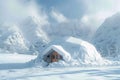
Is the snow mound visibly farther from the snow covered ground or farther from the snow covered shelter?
the snow covered ground

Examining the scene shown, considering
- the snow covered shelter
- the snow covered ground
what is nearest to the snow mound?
the snow covered shelter

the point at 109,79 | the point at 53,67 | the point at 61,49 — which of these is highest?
the point at 61,49

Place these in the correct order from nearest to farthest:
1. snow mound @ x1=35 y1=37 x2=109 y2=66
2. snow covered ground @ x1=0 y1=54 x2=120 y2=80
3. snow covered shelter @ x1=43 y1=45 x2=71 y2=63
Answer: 1. snow covered ground @ x1=0 y1=54 x2=120 y2=80
2. snow mound @ x1=35 y1=37 x2=109 y2=66
3. snow covered shelter @ x1=43 y1=45 x2=71 y2=63

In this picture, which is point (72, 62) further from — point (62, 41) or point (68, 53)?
point (62, 41)

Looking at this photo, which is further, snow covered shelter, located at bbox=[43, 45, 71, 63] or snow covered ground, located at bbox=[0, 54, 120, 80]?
snow covered shelter, located at bbox=[43, 45, 71, 63]

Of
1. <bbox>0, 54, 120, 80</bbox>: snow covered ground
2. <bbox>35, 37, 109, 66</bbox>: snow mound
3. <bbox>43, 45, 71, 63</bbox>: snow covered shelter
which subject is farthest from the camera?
<bbox>43, 45, 71, 63</bbox>: snow covered shelter

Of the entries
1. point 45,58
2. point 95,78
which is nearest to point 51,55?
point 45,58

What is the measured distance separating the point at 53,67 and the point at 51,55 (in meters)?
4.48

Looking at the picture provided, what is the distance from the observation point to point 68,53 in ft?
138

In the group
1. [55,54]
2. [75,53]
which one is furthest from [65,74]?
[75,53]

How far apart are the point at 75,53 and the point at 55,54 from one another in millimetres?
2792

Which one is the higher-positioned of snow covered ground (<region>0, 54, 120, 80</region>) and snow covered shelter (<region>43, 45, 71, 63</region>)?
snow covered shelter (<region>43, 45, 71, 63</region>)

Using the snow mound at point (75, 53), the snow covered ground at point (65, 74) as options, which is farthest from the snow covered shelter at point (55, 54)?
the snow covered ground at point (65, 74)

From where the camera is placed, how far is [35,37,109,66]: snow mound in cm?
3981
